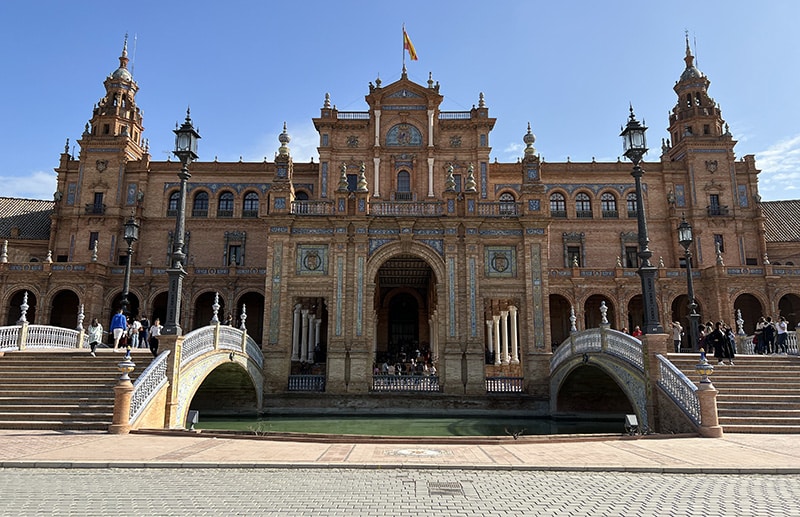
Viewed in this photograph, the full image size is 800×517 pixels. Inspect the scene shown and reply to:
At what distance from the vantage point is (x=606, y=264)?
40531 mm

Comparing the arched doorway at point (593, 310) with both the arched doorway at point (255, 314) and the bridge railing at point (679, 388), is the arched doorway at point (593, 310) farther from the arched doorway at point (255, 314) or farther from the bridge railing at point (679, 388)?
the bridge railing at point (679, 388)

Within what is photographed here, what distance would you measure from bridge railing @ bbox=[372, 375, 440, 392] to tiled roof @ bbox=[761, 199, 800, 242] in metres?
33.4

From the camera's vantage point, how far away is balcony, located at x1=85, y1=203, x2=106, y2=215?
133 feet

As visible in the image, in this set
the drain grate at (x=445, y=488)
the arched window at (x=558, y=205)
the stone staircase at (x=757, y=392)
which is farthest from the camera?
the arched window at (x=558, y=205)

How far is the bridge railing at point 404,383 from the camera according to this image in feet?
79.0

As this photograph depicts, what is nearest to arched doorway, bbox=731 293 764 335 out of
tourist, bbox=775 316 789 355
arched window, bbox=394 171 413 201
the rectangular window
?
the rectangular window

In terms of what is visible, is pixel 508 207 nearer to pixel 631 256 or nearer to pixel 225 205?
pixel 631 256

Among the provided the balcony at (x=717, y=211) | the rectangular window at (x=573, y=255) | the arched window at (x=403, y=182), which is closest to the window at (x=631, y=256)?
the rectangular window at (x=573, y=255)

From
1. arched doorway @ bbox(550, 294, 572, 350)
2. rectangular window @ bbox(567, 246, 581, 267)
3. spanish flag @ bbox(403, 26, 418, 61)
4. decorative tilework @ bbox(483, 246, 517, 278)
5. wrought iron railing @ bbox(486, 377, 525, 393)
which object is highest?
spanish flag @ bbox(403, 26, 418, 61)

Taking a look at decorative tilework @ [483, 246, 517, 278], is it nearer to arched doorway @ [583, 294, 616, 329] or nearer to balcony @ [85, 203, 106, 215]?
arched doorway @ [583, 294, 616, 329]

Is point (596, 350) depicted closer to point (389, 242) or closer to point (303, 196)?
point (389, 242)

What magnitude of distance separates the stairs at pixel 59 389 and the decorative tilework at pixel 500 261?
48.4ft

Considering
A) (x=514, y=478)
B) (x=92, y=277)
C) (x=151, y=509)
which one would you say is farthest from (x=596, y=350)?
(x=92, y=277)

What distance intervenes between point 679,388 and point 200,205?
37091 mm
